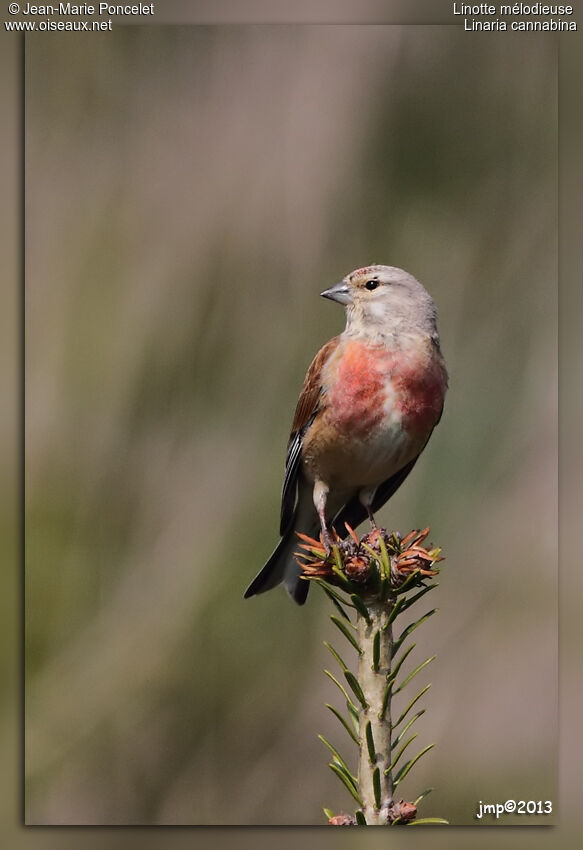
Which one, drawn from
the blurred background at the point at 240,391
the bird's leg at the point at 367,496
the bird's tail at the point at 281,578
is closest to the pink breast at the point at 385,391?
the blurred background at the point at 240,391

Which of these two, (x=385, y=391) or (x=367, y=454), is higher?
(x=385, y=391)

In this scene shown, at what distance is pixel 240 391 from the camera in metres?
3.17

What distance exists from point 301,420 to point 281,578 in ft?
1.58

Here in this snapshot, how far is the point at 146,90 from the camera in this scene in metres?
3.15

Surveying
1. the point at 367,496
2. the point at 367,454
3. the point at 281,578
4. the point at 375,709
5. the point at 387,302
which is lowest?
the point at 375,709

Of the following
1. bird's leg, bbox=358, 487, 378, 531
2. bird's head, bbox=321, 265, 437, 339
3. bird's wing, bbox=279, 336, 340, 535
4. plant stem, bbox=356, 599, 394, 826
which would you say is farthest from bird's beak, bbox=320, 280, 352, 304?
plant stem, bbox=356, 599, 394, 826

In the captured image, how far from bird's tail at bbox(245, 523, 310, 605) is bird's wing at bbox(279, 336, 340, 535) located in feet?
0.37

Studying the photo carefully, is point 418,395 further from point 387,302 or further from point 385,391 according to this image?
point 387,302

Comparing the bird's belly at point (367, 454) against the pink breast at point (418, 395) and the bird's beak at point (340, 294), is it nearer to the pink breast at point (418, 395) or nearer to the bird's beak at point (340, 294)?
the pink breast at point (418, 395)

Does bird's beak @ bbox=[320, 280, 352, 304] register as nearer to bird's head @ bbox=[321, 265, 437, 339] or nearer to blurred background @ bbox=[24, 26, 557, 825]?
bird's head @ bbox=[321, 265, 437, 339]

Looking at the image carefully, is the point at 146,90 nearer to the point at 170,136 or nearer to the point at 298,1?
the point at 170,136

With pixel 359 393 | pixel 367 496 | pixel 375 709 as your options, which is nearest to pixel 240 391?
pixel 359 393

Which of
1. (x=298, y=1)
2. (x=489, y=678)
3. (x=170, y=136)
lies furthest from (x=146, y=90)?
(x=489, y=678)

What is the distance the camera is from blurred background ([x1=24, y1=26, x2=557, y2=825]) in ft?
10.0
